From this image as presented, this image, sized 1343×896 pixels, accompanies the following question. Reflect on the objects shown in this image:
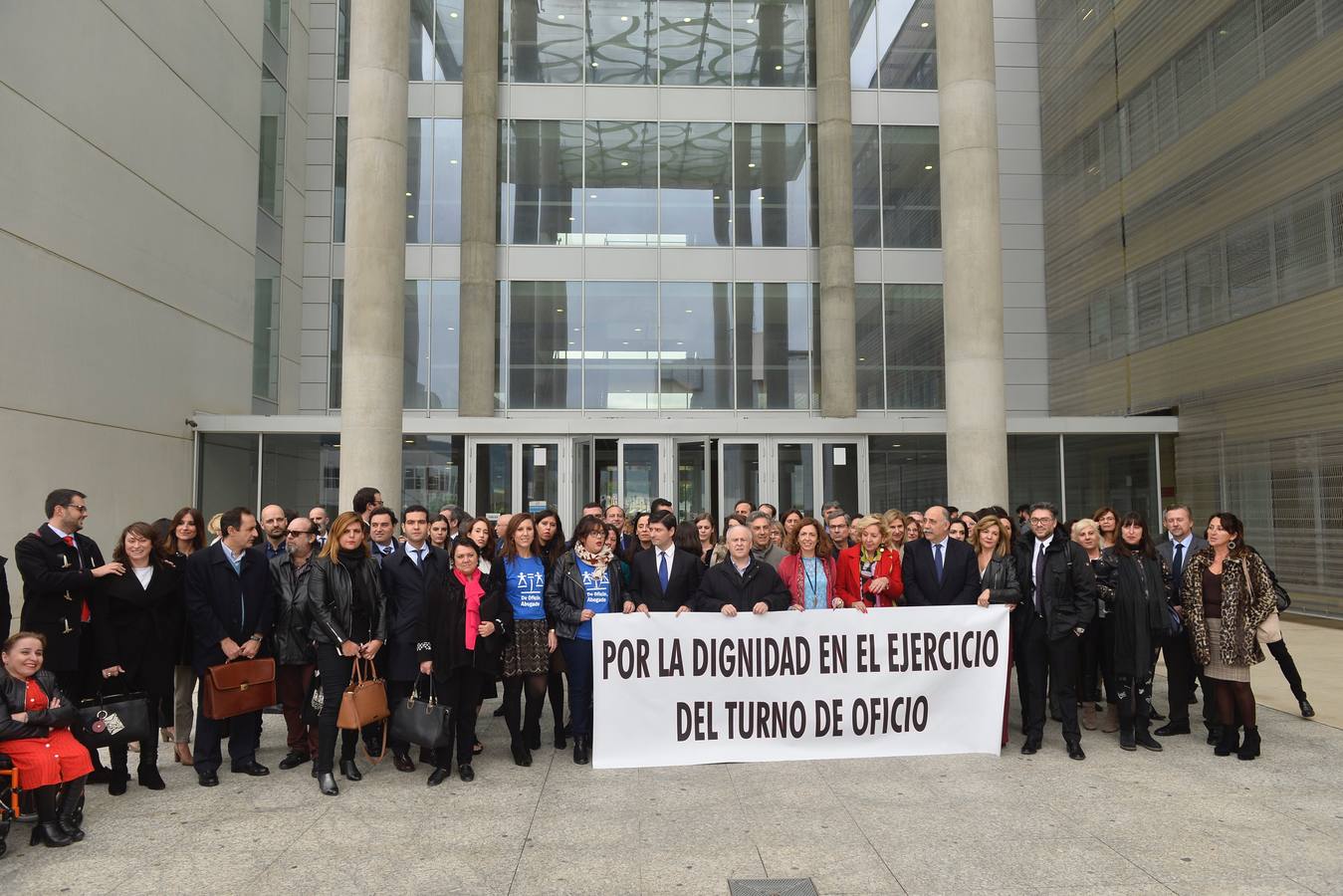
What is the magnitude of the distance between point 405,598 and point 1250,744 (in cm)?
670

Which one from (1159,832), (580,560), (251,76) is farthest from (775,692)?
(251,76)

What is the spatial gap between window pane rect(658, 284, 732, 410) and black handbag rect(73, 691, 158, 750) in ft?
48.5

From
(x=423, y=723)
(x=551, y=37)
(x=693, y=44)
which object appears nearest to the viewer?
(x=423, y=723)

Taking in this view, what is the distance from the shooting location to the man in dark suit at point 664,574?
7059mm

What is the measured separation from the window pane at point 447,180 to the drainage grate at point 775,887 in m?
18.3

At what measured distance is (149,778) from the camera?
6.07 meters

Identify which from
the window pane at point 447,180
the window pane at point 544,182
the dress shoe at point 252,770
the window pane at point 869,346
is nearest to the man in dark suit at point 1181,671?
the dress shoe at point 252,770

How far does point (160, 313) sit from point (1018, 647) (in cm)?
1516

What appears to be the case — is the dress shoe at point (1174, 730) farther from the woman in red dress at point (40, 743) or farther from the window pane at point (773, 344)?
the window pane at point (773, 344)

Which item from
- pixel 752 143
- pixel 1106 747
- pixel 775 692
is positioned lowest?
pixel 1106 747

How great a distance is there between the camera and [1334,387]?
13.9 meters

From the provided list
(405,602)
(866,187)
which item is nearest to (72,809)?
(405,602)

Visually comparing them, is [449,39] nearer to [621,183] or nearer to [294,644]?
[621,183]

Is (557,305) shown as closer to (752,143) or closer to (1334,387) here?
(752,143)
